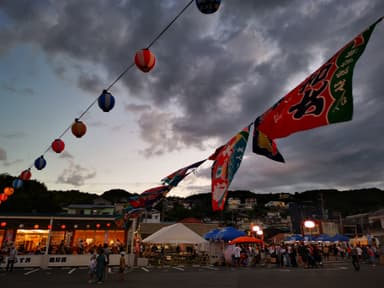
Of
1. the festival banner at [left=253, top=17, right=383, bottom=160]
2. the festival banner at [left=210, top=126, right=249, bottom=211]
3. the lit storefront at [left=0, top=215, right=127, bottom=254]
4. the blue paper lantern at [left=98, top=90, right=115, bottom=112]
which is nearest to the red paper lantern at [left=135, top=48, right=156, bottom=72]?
the blue paper lantern at [left=98, top=90, right=115, bottom=112]

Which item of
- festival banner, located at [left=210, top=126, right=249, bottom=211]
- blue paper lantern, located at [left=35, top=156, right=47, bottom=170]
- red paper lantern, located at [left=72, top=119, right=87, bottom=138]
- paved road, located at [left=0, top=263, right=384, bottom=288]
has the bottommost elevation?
paved road, located at [left=0, top=263, right=384, bottom=288]

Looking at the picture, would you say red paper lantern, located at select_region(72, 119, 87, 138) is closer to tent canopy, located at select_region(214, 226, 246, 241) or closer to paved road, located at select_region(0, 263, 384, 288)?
paved road, located at select_region(0, 263, 384, 288)

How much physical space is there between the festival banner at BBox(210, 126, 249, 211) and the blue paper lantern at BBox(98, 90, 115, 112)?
3723mm

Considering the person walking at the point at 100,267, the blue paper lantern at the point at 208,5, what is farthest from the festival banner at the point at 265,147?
the person walking at the point at 100,267

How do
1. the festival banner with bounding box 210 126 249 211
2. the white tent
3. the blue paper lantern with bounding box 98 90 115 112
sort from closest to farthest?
1. the festival banner with bounding box 210 126 249 211
2. the blue paper lantern with bounding box 98 90 115 112
3. the white tent

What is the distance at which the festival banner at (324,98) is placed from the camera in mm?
4305

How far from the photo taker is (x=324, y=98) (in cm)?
460

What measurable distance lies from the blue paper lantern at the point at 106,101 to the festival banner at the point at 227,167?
3723 millimetres

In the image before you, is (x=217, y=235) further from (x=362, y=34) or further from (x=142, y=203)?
(x=362, y=34)

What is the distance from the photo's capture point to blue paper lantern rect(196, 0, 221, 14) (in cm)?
535

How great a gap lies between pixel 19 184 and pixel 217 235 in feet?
44.4

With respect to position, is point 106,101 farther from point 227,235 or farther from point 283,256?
point 283,256

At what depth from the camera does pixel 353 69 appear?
438 cm

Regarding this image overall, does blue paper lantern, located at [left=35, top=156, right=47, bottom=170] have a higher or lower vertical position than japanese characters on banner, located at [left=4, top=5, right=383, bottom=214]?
higher
